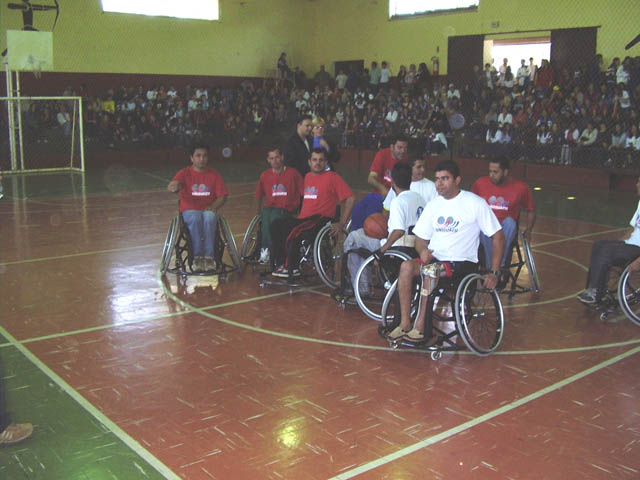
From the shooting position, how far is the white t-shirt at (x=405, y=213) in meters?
5.22

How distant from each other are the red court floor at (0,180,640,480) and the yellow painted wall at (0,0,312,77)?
15.5m

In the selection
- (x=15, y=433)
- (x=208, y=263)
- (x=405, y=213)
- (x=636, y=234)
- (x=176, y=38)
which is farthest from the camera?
(x=176, y=38)

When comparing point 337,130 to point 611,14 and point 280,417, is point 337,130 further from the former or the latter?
point 280,417

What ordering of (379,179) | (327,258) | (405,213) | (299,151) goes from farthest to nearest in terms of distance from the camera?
(299,151), (379,179), (327,258), (405,213)

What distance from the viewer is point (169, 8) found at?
2242cm

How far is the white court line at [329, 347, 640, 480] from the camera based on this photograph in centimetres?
321

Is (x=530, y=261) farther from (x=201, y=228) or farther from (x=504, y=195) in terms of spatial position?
(x=201, y=228)

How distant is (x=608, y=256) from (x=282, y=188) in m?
3.06

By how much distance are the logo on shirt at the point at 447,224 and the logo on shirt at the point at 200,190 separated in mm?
2779

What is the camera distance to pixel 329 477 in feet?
10.3

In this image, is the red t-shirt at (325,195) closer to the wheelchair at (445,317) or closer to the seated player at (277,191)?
the seated player at (277,191)

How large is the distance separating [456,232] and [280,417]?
1.81 meters

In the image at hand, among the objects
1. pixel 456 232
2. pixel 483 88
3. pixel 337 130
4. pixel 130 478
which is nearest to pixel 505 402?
pixel 456 232

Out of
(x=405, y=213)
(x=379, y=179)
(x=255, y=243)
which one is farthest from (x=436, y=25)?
(x=405, y=213)
